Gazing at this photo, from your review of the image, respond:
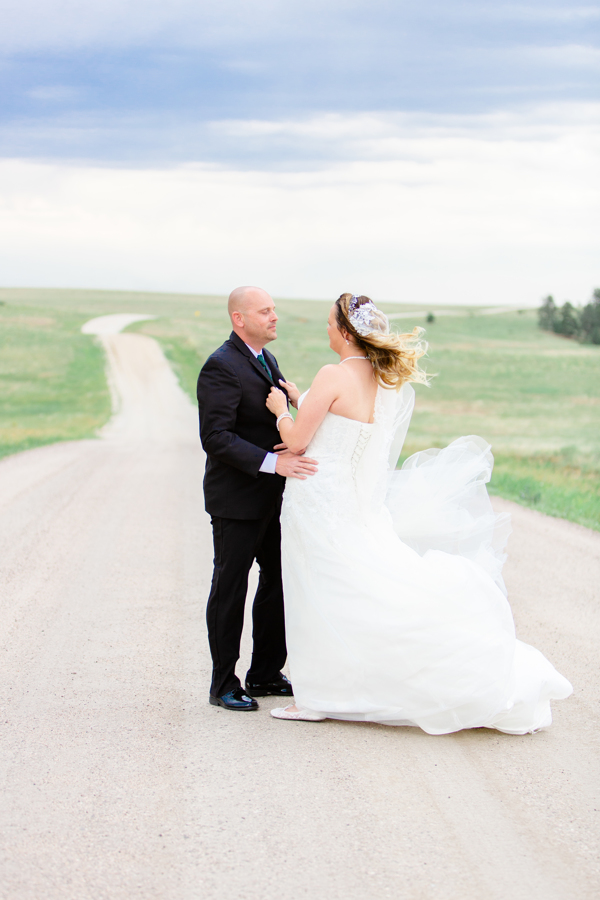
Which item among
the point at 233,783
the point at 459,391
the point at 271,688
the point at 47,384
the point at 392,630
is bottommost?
the point at 47,384

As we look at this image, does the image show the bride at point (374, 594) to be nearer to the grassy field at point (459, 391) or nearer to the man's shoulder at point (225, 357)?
the man's shoulder at point (225, 357)

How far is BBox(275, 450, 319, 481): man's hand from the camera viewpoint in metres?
4.31

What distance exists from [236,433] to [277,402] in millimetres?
296

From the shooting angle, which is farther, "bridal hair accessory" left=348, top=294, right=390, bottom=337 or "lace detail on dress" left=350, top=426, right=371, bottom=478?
"lace detail on dress" left=350, top=426, right=371, bottom=478

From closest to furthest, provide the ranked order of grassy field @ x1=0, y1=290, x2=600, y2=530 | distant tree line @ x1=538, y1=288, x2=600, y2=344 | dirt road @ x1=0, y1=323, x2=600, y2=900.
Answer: dirt road @ x1=0, y1=323, x2=600, y2=900 → grassy field @ x1=0, y1=290, x2=600, y2=530 → distant tree line @ x1=538, y1=288, x2=600, y2=344

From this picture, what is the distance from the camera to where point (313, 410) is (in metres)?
4.16

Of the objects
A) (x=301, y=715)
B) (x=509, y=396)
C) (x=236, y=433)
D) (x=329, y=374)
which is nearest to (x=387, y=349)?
(x=329, y=374)

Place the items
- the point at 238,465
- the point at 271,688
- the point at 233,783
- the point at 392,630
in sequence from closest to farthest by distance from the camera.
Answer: the point at 233,783 → the point at 392,630 → the point at 238,465 → the point at 271,688

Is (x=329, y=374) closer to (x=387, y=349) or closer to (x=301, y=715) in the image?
(x=387, y=349)

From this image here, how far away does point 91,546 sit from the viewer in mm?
8438

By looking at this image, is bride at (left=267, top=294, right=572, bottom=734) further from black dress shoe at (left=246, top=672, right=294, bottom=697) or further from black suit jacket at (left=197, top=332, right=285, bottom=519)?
black dress shoe at (left=246, top=672, right=294, bottom=697)

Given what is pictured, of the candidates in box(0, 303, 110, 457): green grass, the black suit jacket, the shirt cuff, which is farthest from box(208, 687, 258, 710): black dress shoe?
box(0, 303, 110, 457): green grass

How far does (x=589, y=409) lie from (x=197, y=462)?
87.4ft

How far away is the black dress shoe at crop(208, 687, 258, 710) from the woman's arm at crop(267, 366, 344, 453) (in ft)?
4.62
